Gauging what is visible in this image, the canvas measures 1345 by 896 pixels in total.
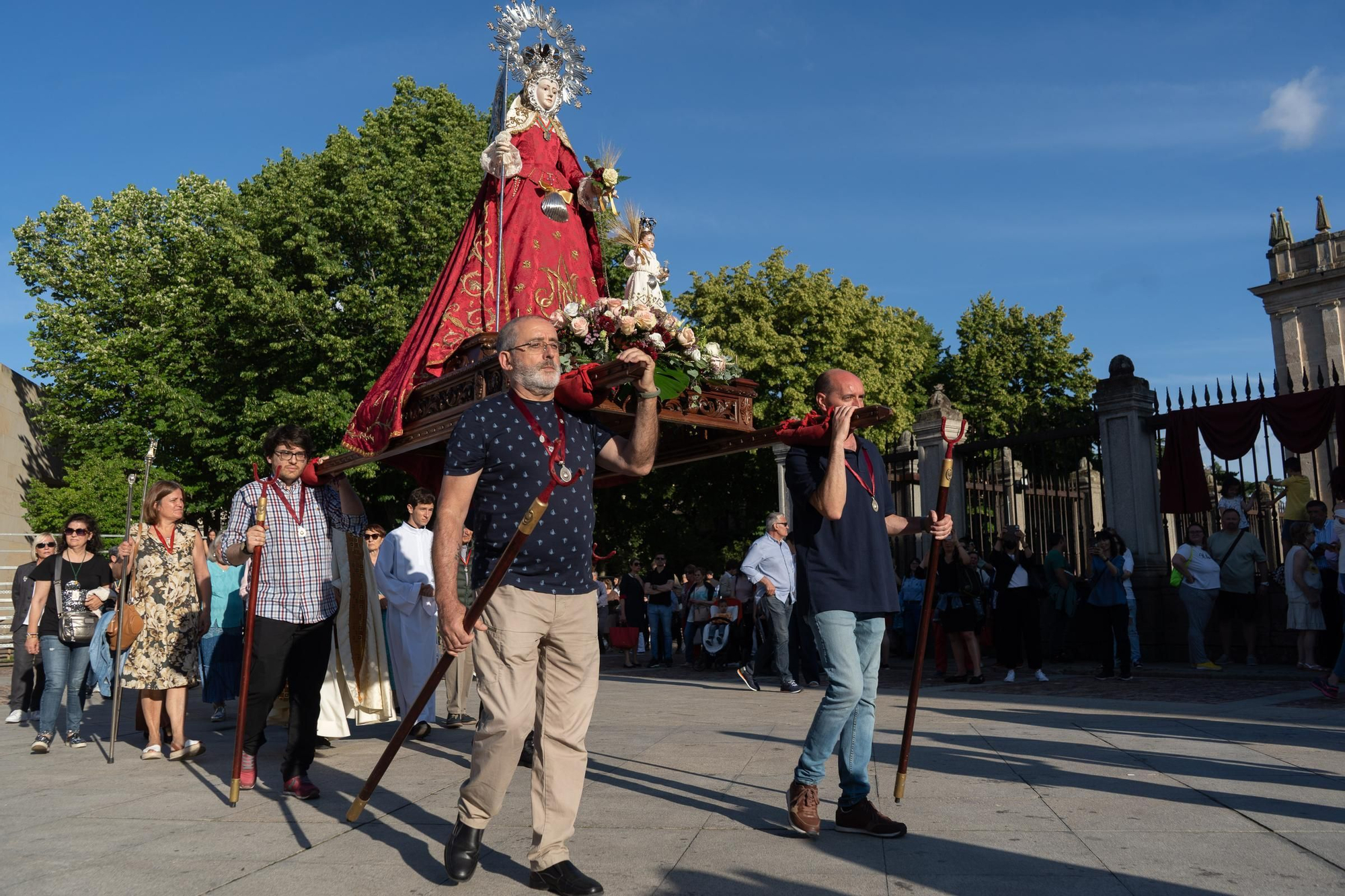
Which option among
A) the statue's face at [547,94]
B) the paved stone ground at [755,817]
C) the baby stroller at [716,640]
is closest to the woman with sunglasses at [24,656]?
the paved stone ground at [755,817]

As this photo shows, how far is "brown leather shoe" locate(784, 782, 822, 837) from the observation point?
4.66m

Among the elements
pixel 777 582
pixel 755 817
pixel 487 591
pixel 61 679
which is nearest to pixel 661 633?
pixel 777 582

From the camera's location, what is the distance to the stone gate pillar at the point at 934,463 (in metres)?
17.0

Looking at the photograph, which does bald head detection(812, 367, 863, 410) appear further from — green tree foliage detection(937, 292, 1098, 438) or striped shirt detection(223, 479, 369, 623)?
green tree foliage detection(937, 292, 1098, 438)

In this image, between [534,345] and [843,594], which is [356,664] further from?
[843,594]

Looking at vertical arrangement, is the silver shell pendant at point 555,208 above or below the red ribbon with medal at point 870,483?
above

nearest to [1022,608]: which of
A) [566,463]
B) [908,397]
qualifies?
[566,463]

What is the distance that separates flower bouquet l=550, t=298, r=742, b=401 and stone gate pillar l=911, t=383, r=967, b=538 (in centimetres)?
1210

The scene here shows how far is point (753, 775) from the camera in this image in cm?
625

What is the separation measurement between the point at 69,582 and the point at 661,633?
1112 centimetres

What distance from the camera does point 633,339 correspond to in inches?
221

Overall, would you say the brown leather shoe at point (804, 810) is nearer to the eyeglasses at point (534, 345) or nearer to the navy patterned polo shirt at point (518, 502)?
the navy patterned polo shirt at point (518, 502)

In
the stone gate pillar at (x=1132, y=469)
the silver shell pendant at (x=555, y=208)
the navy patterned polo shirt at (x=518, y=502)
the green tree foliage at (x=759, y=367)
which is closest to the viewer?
the navy patterned polo shirt at (x=518, y=502)

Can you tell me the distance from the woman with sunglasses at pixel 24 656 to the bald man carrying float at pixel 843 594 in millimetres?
7480
